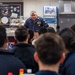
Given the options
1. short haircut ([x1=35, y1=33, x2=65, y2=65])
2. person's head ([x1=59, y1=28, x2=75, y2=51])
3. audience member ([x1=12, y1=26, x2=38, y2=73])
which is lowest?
audience member ([x1=12, y1=26, x2=38, y2=73])

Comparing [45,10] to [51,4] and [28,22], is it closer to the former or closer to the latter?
[51,4]

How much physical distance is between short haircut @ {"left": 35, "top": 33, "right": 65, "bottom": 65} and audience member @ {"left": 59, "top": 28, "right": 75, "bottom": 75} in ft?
2.09

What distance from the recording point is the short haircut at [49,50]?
1309 mm

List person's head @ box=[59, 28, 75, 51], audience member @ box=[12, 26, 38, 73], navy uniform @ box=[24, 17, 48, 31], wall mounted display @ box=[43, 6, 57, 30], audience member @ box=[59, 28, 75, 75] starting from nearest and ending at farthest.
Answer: audience member @ box=[59, 28, 75, 75]
person's head @ box=[59, 28, 75, 51]
audience member @ box=[12, 26, 38, 73]
navy uniform @ box=[24, 17, 48, 31]
wall mounted display @ box=[43, 6, 57, 30]

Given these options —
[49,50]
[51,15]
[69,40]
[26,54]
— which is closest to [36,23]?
[51,15]

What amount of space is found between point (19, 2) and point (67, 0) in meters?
1.96

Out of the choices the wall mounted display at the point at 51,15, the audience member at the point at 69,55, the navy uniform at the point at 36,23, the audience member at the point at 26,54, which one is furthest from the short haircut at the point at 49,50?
the wall mounted display at the point at 51,15

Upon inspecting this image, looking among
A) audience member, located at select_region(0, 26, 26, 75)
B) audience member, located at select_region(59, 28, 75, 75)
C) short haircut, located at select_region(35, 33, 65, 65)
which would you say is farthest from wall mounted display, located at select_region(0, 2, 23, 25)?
short haircut, located at select_region(35, 33, 65, 65)

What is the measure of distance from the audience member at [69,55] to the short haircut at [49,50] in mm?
638

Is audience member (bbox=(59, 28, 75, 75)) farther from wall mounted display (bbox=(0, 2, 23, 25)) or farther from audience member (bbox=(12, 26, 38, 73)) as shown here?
wall mounted display (bbox=(0, 2, 23, 25))

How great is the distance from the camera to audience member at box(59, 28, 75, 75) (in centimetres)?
197

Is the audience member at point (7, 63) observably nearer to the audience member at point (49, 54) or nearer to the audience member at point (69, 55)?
the audience member at point (69, 55)

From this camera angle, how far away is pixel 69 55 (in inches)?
83.8

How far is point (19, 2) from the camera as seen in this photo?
912cm
